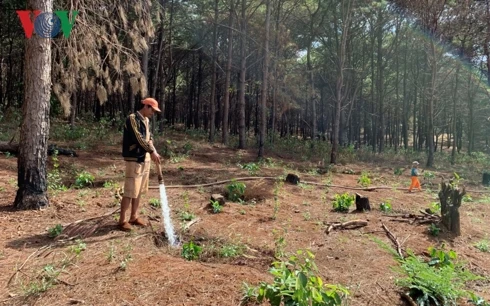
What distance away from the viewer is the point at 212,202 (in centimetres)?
679

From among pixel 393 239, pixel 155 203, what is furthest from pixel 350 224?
pixel 155 203

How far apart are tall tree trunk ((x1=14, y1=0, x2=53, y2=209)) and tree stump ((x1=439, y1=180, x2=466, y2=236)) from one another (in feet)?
21.5

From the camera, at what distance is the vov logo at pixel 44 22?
18.0ft

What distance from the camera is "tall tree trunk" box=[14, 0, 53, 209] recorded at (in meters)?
5.62

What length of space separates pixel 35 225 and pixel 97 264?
6.18 feet

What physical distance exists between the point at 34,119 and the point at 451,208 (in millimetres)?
6783

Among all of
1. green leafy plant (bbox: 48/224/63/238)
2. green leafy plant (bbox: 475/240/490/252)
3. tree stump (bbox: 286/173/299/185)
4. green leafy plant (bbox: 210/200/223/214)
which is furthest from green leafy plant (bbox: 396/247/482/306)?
tree stump (bbox: 286/173/299/185)

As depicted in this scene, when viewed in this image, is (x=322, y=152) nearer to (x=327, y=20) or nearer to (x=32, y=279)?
(x=327, y=20)

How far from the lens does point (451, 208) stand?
6148 millimetres

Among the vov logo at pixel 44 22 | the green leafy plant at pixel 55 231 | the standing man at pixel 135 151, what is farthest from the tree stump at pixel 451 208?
the vov logo at pixel 44 22

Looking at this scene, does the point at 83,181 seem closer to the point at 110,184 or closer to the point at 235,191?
the point at 110,184

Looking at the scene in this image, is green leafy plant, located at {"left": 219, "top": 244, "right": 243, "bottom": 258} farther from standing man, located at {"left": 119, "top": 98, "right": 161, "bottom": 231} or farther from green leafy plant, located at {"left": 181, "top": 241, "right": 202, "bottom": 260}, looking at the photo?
standing man, located at {"left": 119, "top": 98, "right": 161, "bottom": 231}

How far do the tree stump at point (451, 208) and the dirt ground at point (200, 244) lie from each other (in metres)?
0.21

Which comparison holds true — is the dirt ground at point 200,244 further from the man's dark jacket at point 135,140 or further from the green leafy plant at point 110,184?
the man's dark jacket at point 135,140
